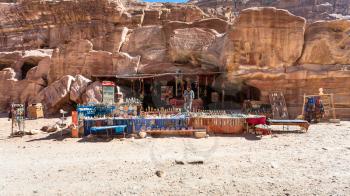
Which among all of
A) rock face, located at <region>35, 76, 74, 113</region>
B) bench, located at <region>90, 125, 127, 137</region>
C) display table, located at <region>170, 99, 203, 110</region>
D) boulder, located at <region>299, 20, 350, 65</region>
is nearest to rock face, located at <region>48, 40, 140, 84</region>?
rock face, located at <region>35, 76, 74, 113</region>

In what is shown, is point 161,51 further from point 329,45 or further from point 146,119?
point 329,45

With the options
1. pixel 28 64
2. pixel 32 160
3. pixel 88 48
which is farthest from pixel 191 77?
pixel 28 64

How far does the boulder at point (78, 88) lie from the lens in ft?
56.3

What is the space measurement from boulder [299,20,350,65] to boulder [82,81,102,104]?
12078 mm

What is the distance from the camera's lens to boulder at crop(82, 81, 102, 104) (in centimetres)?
1647

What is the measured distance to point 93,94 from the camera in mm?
16625

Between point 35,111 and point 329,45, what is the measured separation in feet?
A: 58.1

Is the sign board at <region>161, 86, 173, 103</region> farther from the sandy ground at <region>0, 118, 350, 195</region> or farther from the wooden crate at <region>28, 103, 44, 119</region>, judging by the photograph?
the sandy ground at <region>0, 118, 350, 195</region>

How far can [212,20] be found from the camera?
19.5 m

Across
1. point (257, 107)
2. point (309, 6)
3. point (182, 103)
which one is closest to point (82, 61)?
point (182, 103)

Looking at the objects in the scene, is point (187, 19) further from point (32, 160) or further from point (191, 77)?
point (32, 160)

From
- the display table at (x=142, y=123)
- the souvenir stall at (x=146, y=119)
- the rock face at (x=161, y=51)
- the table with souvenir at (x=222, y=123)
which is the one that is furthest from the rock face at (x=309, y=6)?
the display table at (x=142, y=123)

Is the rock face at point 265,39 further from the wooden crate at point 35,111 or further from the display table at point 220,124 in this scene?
the wooden crate at point 35,111

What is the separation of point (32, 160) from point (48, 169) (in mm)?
1279
